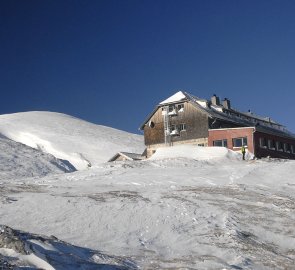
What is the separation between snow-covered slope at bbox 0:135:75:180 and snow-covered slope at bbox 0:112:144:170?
1051 inches

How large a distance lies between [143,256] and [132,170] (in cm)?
2372

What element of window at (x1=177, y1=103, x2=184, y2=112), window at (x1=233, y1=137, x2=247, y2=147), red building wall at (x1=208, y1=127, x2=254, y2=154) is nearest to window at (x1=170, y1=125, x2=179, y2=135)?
window at (x1=177, y1=103, x2=184, y2=112)

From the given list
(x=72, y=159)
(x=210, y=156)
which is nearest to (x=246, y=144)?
(x=210, y=156)

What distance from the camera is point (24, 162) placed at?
61.5m

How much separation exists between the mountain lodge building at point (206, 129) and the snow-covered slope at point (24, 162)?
39.8 ft

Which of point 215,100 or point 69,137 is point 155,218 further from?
point 69,137

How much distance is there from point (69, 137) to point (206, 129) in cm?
6996

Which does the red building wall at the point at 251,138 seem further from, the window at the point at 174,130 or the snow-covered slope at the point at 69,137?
the snow-covered slope at the point at 69,137

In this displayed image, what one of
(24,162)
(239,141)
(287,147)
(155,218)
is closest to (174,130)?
(239,141)

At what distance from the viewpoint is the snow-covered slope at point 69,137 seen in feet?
349

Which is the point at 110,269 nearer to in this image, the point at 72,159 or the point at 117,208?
the point at 117,208

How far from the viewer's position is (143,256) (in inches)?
586

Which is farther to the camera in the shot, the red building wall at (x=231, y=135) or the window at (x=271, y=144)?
the window at (x=271, y=144)

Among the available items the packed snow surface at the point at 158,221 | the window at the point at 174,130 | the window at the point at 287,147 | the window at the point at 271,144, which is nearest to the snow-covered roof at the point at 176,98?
the window at the point at 174,130
